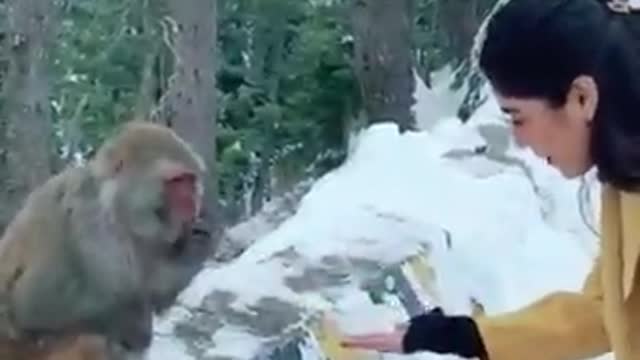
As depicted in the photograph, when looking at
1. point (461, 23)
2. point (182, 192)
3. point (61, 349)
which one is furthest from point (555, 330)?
point (461, 23)

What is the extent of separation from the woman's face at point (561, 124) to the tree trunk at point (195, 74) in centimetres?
442

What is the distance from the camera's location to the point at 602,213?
2.25 metres

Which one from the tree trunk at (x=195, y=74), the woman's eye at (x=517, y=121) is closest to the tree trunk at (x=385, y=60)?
the tree trunk at (x=195, y=74)

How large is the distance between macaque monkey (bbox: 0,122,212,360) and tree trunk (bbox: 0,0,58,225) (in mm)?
2930

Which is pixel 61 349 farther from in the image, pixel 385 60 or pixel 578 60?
pixel 385 60

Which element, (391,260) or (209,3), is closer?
(391,260)

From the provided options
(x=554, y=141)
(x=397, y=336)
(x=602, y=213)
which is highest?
(x=554, y=141)

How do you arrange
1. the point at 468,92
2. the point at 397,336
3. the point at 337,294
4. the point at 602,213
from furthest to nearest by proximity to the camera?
1. the point at 468,92
2. the point at 337,294
3. the point at 397,336
4. the point at 602,213

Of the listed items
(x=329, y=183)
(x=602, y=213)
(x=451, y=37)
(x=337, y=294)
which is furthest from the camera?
(x=451, y=37)

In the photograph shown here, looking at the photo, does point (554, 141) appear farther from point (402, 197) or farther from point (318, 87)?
point (318, 87)

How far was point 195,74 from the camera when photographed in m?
6.61

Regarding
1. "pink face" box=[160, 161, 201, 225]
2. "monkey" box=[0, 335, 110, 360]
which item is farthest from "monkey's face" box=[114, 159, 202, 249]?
"monkey" box=[0, 335, 110, 360]

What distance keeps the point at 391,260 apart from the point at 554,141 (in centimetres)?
212

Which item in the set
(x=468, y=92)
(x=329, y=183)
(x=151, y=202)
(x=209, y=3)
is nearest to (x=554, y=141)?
(x=151, y=202)
